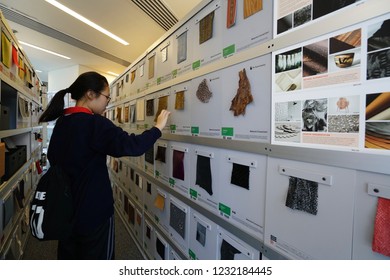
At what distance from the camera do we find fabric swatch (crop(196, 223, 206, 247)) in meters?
1.23

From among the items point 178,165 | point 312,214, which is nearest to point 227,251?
point 312,214

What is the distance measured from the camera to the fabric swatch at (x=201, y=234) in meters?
1.23

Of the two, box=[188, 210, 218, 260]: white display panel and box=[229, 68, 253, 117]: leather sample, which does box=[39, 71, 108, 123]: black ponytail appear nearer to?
box=[229, 68, 253, 117]: leather sample

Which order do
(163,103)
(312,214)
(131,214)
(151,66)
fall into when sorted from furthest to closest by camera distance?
(131,214) → (151,66) → (163,103) → (312,214)

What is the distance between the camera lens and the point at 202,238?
125 centimetres

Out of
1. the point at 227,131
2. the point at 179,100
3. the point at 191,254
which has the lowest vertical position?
the point at 191,254

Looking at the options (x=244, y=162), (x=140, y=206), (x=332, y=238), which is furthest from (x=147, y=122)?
(x=332, y=238)

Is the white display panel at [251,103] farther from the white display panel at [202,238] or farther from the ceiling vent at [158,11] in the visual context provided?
the ceiling vent at [158,11]

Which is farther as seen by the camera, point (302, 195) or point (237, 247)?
Result: point (237, 247)

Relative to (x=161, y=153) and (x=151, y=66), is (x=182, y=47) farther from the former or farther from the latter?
(x=161, y=153)

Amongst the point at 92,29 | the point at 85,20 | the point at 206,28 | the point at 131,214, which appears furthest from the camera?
the point at 92,29

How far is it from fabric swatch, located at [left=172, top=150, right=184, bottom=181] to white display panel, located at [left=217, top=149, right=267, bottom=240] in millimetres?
392

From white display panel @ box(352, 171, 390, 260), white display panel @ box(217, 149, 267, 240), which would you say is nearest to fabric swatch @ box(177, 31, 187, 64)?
white display panel @ box(217, 149, 267, 240)

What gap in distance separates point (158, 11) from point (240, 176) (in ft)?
11.0
